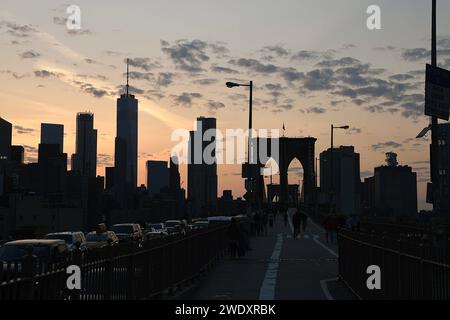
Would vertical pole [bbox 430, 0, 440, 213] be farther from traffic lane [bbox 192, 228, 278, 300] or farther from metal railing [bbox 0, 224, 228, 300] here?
metal railing [bbox 0, 224, 228, 300]

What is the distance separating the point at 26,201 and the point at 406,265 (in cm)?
15243

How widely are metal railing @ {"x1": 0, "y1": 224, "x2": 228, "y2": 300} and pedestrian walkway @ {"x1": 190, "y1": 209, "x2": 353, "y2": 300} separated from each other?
84 centimetres

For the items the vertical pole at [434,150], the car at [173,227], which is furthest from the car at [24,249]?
the car at [173,227]

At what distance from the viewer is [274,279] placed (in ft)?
68.2

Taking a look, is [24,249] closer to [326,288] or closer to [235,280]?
[235,280]

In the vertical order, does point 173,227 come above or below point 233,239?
below

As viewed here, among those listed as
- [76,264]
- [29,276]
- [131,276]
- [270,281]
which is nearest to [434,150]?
[270,281]

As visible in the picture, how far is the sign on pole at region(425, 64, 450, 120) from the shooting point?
1822cm

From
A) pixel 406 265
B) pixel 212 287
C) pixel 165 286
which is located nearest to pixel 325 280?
pixel 212 287

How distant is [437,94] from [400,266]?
26.9 ft

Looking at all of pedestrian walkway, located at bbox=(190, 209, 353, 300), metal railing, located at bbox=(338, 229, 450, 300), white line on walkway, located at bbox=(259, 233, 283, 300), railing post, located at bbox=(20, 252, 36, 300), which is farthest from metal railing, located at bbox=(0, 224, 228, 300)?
metal railing, located at bbox=(338, 229, 450, 300)

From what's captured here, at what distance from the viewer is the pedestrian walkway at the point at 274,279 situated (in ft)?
56.1

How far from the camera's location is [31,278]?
7973 millimetres
